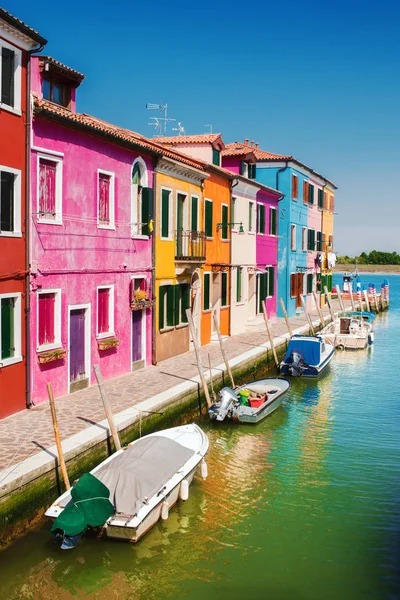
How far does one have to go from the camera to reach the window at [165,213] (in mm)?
19862

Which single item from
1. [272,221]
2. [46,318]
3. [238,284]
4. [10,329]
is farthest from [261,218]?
[10,329]

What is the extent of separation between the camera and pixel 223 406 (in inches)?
635

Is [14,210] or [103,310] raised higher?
[14,210]

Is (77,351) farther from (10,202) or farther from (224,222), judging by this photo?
(224,222)

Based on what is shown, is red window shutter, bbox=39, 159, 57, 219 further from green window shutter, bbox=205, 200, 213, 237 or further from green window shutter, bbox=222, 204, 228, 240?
green window shutter, bbox=222, 204, 228, 240

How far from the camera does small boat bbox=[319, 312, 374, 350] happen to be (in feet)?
101

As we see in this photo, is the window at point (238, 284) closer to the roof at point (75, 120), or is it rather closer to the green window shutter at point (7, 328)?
the roof at point (75, 120)

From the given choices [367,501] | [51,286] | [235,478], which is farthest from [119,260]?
[367,501]

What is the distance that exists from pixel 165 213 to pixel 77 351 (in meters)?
6.23

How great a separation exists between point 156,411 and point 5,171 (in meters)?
5.78

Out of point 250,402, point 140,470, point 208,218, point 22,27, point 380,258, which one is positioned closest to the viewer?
point 140,470

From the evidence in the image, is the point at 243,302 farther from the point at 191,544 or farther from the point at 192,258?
the point at 191,544

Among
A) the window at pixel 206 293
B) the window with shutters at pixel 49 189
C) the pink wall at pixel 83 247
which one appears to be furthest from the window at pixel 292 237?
the window with shutters at pixel 49 189

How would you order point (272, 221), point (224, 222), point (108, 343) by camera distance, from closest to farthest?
point (108, 343), point (224, 222), point (272, 221)
